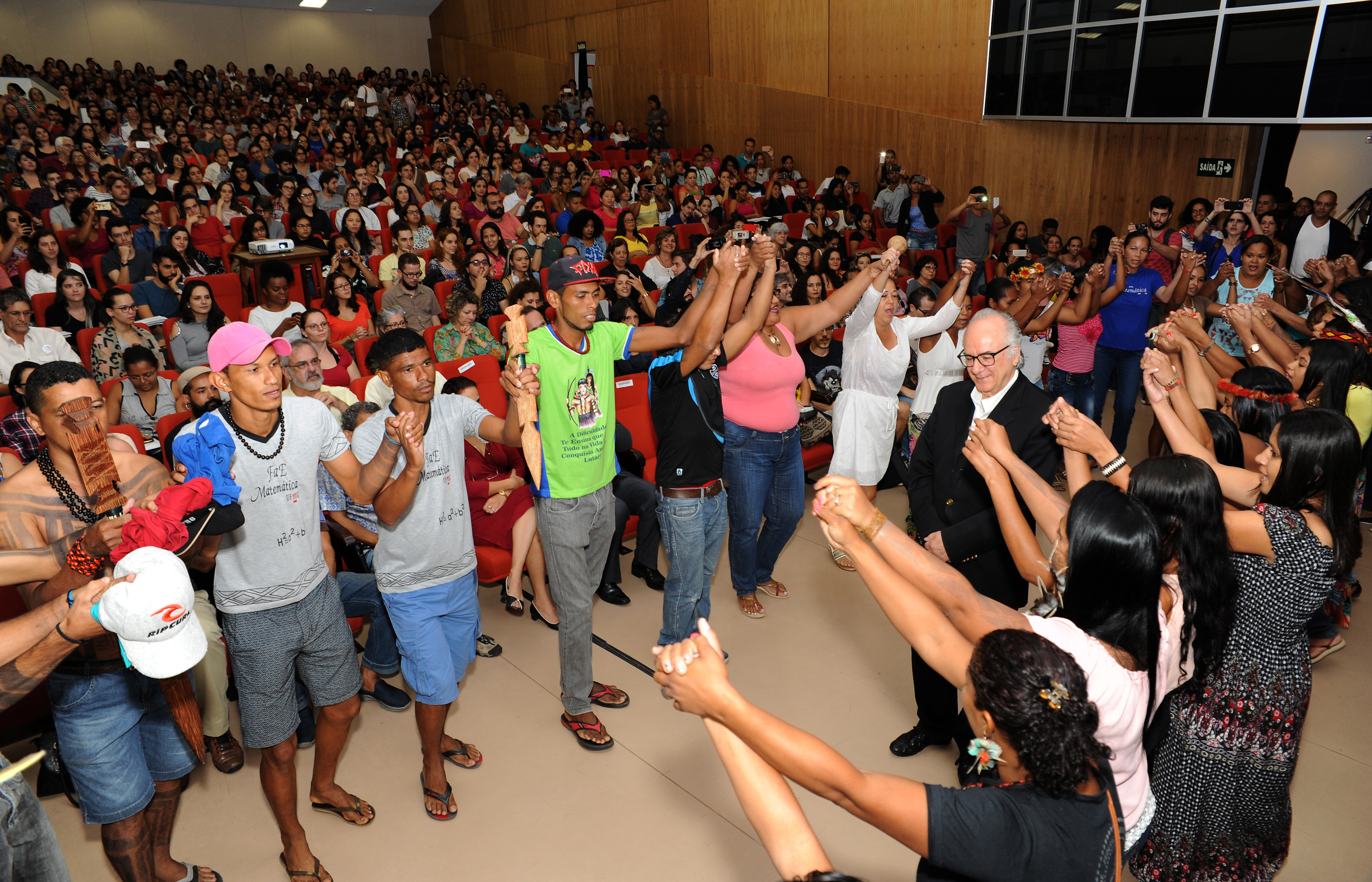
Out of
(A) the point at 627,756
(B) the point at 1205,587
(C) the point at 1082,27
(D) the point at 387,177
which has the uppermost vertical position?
(C) the point at 1082,27

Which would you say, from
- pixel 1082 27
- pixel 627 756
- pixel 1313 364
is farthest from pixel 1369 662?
pixel 1082 27

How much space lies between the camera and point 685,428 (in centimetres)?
324

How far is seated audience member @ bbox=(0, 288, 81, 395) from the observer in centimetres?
501

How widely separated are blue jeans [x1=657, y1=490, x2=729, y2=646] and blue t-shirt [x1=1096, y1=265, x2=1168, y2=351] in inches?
139

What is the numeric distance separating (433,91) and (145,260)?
508 inches

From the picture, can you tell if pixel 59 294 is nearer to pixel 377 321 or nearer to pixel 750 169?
pixel 377 321

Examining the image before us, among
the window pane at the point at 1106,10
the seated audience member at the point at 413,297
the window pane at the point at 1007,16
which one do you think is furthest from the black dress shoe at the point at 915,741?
the window pane at the point at 1007,16

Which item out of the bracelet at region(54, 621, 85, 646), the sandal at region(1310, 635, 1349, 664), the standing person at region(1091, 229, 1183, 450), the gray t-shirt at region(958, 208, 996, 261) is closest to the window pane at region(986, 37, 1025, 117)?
the gray t-shirt at region(958, 208, 996, 261)

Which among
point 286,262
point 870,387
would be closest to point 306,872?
point 870,387

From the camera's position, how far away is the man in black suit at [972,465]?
271cm

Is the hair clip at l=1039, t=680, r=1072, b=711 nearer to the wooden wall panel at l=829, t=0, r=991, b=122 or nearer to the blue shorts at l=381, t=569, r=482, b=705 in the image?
the blue shorts at l=381, t=569, r=482, b=705

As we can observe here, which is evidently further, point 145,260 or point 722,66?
point 722,66

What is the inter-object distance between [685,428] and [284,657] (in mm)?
1613

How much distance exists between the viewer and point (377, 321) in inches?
242
